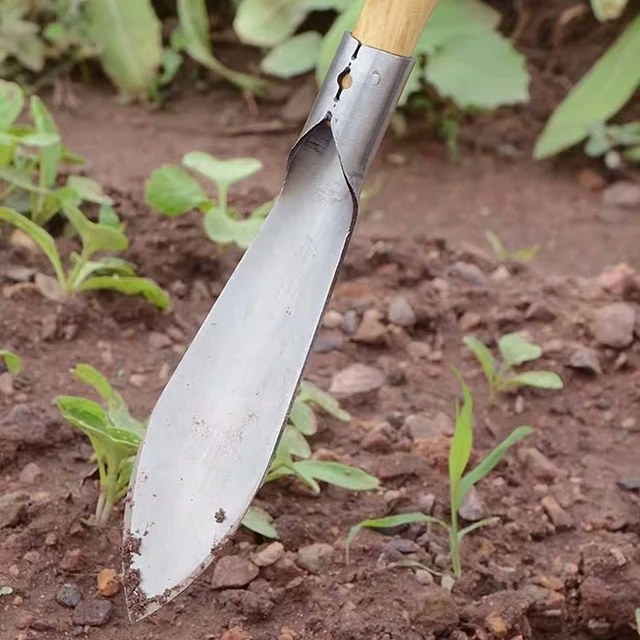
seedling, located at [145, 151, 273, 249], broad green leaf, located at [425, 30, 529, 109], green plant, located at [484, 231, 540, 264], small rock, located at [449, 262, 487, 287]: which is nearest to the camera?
seedling, located at [145, 151, 273, 249]

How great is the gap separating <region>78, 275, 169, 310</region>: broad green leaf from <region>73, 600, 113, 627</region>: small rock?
417mm

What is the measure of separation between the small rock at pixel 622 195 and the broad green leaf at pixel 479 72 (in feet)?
0.84

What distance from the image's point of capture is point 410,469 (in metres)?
1.05

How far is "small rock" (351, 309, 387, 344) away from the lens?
126 cm

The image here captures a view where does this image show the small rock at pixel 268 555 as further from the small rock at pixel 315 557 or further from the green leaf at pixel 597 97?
the green leaf at pixel 597 97

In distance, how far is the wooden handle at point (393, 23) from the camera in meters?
0.80

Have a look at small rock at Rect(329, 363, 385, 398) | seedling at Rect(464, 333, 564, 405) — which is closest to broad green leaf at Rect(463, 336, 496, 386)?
seedling at Rect(464, 333, 564, 405)

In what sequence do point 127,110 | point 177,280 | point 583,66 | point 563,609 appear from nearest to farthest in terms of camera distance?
point 563,609, point 177,280, point 127,110, point 583,66

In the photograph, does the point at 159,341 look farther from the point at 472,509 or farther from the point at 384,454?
the point at 472,509

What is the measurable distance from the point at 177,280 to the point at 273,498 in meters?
0.42

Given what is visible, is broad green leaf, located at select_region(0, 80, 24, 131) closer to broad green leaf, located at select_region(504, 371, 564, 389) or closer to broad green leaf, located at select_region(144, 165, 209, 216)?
broad green leaf, located at select_region(144, 165, 209, 216)

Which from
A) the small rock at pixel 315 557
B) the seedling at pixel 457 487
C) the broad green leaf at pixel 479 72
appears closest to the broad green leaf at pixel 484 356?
the seedling at pixel 457 487

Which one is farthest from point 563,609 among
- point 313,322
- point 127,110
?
point 127,110

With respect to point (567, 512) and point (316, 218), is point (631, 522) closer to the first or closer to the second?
point (567, 512)
